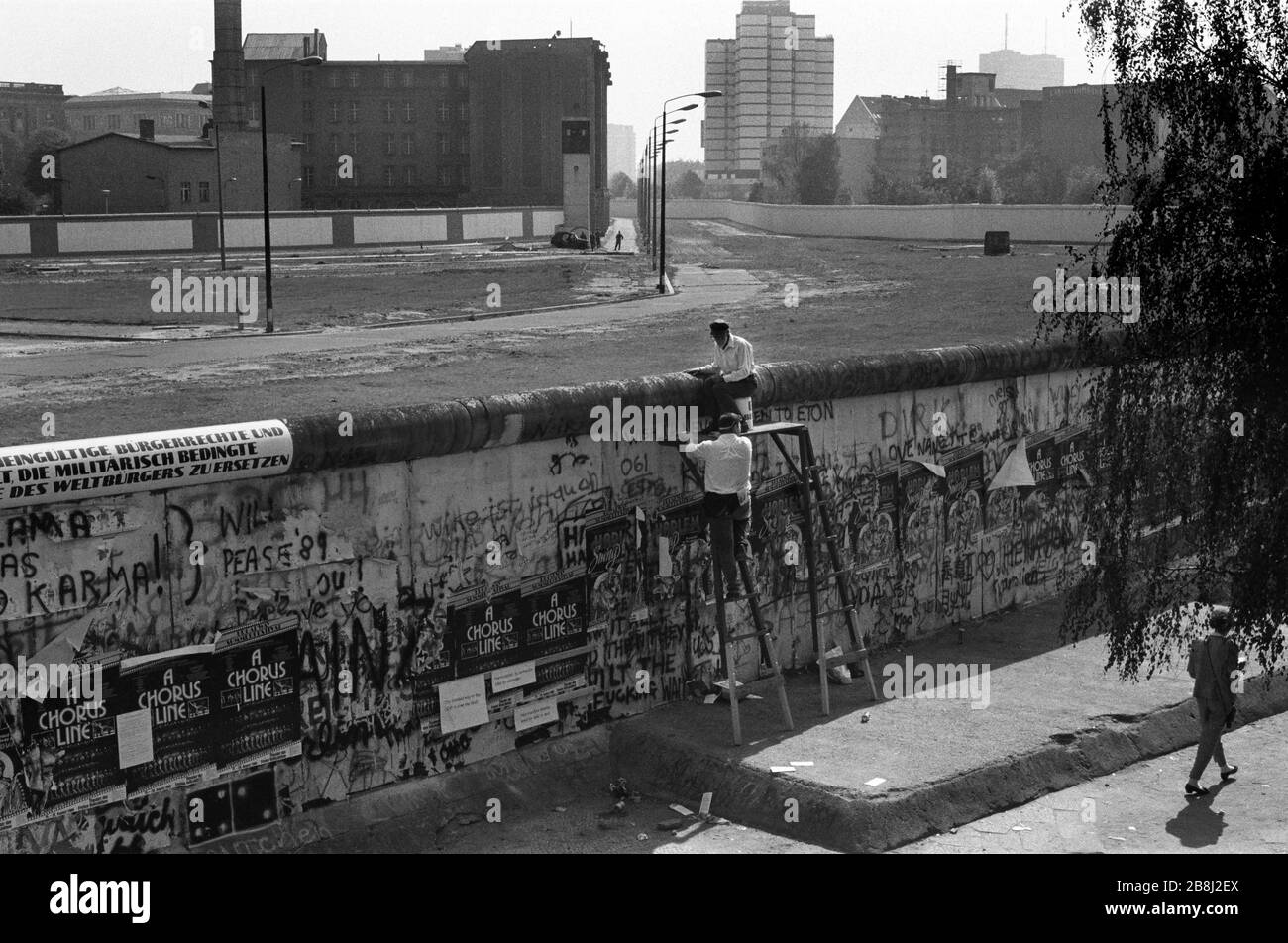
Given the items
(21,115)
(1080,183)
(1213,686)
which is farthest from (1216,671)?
(21,115)

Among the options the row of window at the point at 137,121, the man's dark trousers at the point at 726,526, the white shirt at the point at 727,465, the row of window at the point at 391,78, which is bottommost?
the man's dark trousers at the point at 726,526

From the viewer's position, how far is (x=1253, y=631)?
427 inches

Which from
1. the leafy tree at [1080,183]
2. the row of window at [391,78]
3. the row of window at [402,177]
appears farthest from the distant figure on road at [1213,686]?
the row of window at [391,78]

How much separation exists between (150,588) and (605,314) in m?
34.5

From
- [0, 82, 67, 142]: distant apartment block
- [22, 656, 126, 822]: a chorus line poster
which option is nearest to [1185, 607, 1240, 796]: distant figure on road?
[22, 656, 126, 822]: a chorus line poster

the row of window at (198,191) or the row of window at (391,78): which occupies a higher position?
the row of window at (391,78)

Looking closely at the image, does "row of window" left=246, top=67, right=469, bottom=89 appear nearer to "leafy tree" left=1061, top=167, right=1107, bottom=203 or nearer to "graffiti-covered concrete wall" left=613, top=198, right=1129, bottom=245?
"graffiti-covered concrete wall" left=613, top=198, right=1129, bottom=245

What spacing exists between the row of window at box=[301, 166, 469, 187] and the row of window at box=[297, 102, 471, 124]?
13.1 ft

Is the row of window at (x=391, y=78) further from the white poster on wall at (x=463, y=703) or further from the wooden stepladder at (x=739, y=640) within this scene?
the white poster on wall at (x=463, y=703)

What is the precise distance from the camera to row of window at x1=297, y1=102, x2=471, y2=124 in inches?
4610

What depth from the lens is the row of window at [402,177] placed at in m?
116

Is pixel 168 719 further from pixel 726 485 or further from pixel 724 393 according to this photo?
pixel 724 393

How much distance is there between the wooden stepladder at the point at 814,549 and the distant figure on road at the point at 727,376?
35 centimetres

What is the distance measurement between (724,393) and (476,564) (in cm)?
308
